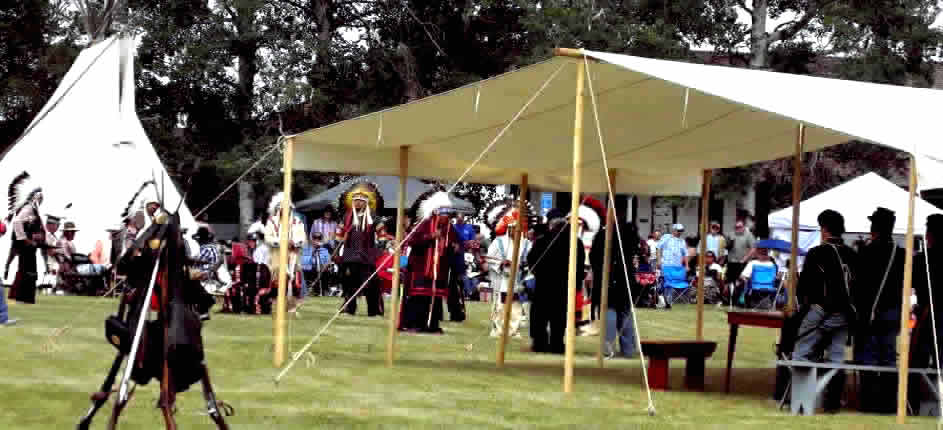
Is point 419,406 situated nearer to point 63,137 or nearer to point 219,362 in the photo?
point 219,362

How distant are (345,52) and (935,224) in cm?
3182

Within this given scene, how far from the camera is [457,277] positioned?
20.6 metres

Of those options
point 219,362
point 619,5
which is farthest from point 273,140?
point 219,362

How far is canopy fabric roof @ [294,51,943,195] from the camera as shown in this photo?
443 inches

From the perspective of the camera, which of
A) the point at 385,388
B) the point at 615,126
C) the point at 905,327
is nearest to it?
the point at 905,327

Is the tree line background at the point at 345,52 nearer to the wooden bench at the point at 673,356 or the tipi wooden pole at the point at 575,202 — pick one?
the wooden bench at the point at 673,356

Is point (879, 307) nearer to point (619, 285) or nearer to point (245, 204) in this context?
point (619, 285)

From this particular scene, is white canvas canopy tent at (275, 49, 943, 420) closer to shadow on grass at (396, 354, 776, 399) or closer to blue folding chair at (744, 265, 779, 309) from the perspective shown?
shadow on grass at (396, 354, 776, 399)

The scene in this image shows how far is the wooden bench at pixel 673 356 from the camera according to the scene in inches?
513

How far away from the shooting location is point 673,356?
13188mm

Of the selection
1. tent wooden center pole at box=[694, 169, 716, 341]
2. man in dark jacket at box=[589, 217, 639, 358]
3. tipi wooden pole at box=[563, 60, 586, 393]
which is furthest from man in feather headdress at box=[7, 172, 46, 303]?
tipi wooden pole at box=[563, 60, 586, 393]

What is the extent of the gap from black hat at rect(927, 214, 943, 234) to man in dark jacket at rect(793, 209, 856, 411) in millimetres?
649

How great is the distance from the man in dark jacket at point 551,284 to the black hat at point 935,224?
18.9 ft

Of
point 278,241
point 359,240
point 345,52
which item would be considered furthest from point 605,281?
point 345,52
